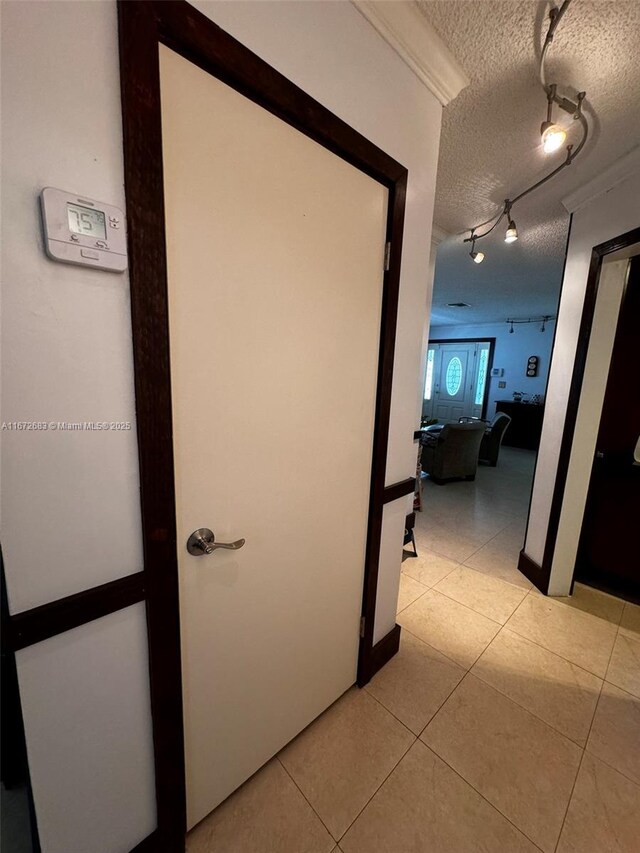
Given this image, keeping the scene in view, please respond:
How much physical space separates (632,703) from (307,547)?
5.64 ft

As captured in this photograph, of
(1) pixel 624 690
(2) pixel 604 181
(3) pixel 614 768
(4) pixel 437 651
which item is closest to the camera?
(3) pixel 614 768

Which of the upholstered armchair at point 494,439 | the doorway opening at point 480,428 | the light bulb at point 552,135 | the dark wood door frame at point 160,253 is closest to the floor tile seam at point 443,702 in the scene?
the doorway opening at point 480,428

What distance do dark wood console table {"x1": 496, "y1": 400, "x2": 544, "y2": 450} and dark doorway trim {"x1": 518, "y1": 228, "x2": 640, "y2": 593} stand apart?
4762 millimetres

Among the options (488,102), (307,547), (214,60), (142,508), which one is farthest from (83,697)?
(488,102)

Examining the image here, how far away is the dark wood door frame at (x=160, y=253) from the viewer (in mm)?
652

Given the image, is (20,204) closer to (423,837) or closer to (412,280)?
(412,280)

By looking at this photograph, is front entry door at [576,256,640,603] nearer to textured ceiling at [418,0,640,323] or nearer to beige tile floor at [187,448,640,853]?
beige tile floor at [187,448,640,853]

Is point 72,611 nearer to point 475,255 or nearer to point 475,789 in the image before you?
point 475,789

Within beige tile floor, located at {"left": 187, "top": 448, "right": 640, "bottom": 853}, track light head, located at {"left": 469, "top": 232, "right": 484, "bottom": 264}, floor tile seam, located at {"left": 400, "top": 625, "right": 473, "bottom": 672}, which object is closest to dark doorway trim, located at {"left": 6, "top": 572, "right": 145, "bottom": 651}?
beige tile floor, located at {"left": 187, "top": 448, "right": 640, "bottom": 853}

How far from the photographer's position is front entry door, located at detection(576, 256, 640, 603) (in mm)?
2094

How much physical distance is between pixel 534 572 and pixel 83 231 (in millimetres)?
3004

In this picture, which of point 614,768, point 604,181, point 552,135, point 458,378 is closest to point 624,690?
point 614,768

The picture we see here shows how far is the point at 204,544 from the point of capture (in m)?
0.89

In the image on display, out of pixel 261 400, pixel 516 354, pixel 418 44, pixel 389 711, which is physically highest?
pixel 418 44
